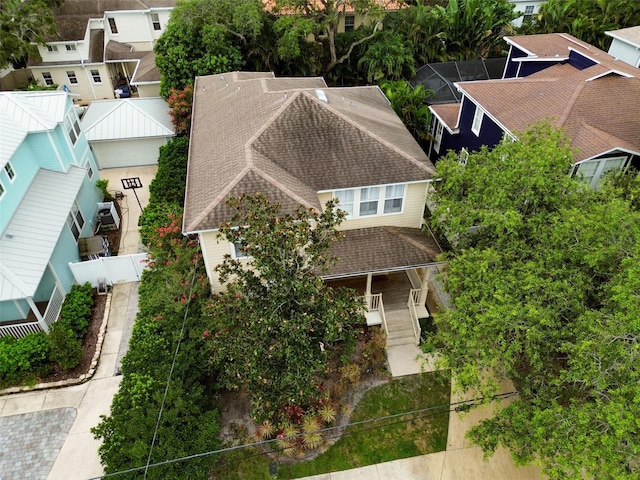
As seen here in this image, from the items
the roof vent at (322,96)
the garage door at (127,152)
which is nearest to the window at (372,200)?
the roof vent at (322,96)

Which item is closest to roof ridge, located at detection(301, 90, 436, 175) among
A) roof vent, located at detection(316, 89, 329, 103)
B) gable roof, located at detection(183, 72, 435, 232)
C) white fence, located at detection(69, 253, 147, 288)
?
gable roof, located at detection(183, 72, 435, 232)

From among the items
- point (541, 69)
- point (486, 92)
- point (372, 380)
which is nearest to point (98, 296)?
point (372, 380)

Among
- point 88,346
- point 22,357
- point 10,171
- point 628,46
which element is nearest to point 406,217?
point 88,346

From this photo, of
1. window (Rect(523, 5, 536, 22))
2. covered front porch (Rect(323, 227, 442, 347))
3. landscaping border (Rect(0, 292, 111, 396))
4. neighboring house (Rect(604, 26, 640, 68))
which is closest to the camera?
landscaping border (Rect(0, 292, 111, 396))

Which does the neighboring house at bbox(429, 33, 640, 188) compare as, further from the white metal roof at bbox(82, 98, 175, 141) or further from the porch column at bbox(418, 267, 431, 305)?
the white metal roof at bbox(82, 98, 175, 141)

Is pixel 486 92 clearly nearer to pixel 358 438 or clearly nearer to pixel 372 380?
pixel 372 380

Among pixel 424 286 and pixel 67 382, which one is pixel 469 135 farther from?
pixel 67 382
